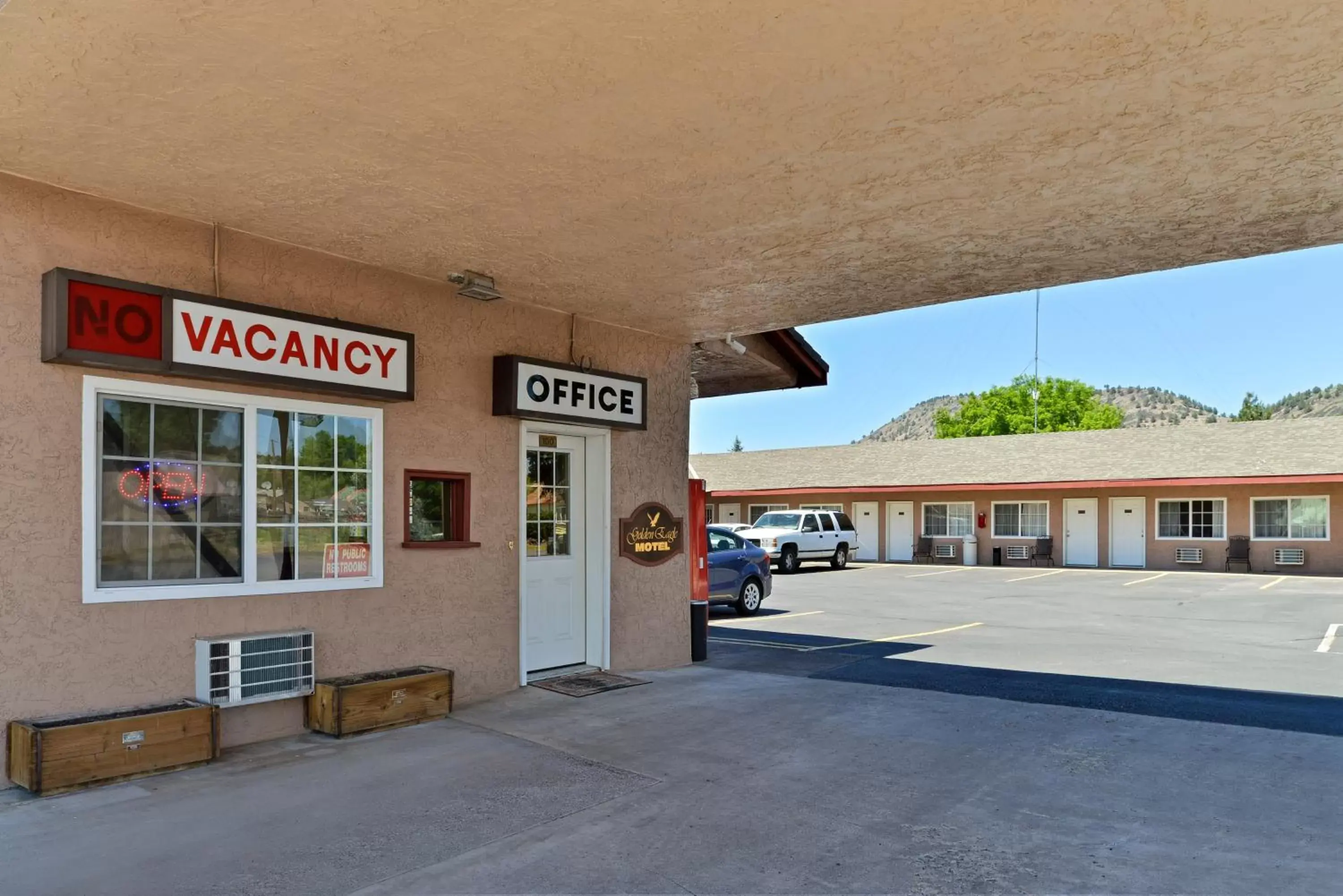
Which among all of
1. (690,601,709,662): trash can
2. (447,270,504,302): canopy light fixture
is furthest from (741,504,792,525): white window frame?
(447,270,504,302): canopy light fixture

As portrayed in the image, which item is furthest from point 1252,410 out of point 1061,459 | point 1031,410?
point 1061,459

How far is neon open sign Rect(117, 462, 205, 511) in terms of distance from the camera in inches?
225


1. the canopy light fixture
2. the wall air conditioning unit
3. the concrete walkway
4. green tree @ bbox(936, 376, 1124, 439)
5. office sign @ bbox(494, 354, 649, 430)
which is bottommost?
the concrete walkway

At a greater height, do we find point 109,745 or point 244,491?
point 244,491

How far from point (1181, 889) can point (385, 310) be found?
6551mm

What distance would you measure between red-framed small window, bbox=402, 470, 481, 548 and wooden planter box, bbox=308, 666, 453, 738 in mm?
1103

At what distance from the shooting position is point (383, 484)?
23.4 feet

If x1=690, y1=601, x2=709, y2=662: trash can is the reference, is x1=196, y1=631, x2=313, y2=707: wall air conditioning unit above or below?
above

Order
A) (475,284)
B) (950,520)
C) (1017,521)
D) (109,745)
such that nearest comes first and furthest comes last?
(109,745)
(475,284)
(1017,521)
(950,520)

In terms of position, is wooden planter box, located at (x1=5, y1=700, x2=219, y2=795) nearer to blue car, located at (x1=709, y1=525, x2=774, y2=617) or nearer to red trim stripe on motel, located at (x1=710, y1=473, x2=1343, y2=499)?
blue car, located at (x1=709, y1=525, x2=774, y2=617)

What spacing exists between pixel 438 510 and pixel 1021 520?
2820cm

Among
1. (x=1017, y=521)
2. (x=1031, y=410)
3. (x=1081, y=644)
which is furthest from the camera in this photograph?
(x=1031, y=410)

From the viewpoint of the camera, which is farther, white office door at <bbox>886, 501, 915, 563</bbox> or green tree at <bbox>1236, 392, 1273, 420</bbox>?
green tree at <bbox>1236, 392, 1273, 420</bbox>

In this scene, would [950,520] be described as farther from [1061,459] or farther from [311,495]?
[311,495]
